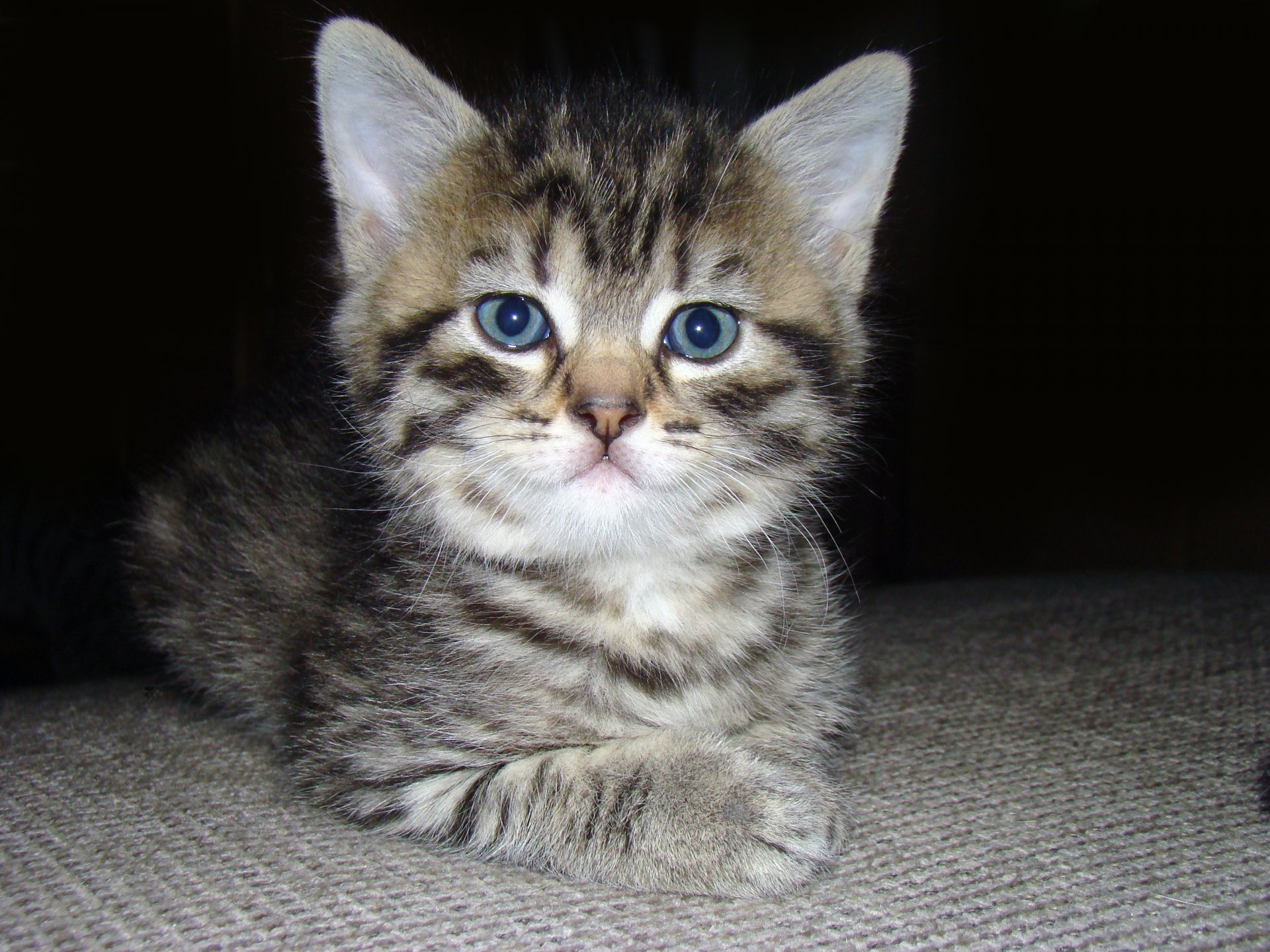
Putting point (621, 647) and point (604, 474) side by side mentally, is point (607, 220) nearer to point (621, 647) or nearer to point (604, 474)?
point (604, 474)

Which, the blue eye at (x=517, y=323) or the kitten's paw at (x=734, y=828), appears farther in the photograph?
the blue eye at (x=517, y=323)

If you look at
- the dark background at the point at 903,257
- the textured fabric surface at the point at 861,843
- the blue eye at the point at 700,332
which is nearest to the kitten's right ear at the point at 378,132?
the blue eye at the point at 700,332

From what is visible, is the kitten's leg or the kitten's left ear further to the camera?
the kitten's left ear

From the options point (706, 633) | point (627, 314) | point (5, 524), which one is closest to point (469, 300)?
point (627, 314)

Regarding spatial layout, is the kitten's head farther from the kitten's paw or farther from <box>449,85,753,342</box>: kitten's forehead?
the kitten's paw

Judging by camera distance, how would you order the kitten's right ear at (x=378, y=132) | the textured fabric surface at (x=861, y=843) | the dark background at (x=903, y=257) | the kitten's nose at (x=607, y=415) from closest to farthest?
the textured fabric surface at (x=861, y=843), the kitten's nose at (x=607, y=415), the kitten's right ear at (x=378, y=132), the dark background at (x=903, y=257)

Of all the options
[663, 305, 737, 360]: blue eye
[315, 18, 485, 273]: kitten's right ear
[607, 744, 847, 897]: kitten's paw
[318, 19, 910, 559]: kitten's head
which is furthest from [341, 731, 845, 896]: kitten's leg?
[315, 18, 485, 273]: kitten's right ear

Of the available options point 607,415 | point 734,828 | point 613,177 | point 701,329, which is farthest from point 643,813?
point 613,177

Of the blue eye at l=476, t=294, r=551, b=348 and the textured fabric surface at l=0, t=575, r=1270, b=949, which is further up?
the blue eye at l=476, t=294, r=551, b=348

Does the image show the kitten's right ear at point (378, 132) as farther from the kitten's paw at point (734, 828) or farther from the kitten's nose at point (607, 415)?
the kitten's paw at point (734, 828)
